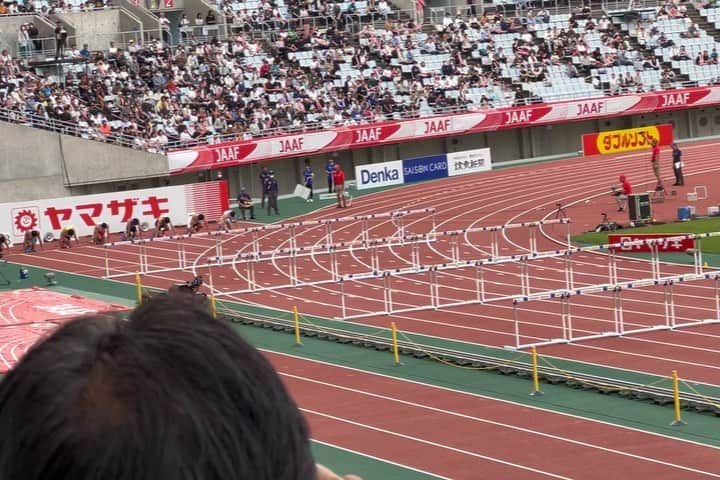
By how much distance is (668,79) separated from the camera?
52375 millimetres

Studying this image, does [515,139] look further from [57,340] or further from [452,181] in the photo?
[57,340]

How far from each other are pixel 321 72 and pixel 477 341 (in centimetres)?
2890

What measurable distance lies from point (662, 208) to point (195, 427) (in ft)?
116

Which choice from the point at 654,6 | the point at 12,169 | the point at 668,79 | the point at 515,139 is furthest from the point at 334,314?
the point at 654,6

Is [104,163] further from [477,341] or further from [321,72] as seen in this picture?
[477,341]

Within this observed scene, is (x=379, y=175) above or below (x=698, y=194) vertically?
above

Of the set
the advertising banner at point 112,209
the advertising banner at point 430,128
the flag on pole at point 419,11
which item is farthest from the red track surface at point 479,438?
the flag on pole at point 419,11

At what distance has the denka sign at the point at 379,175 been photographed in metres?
44.1

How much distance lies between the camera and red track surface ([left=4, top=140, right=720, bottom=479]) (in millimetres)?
13328

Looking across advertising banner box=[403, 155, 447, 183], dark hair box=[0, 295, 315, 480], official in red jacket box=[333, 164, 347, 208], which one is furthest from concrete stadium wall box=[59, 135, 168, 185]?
Result: dark hair box=[0, 295, 315, 480]

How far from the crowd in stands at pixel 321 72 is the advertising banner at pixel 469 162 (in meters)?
1.84

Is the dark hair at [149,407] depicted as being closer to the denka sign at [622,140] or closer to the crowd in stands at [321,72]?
the crowd in stands at [321,72]

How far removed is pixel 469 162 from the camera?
46.8 metres

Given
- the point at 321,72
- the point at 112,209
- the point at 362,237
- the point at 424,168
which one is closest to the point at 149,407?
the point at 362,237
